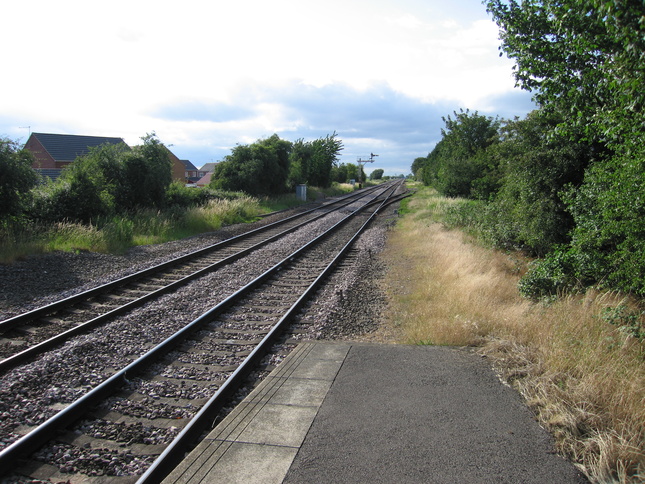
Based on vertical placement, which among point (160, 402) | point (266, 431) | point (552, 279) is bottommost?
point (160, 402)

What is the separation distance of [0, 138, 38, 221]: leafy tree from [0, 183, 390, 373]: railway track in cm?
480

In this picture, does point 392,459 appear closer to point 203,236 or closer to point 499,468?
point 499,468

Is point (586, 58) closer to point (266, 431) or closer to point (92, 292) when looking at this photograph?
point (266, 431)

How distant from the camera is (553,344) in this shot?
505 centimetres

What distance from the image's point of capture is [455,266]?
33.3 ft

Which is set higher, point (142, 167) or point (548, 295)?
point (142, 167)

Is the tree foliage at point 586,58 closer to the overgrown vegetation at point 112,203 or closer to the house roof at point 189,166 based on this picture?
the overgrown vegetation at point 112,203

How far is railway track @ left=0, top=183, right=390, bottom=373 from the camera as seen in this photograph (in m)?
5.92

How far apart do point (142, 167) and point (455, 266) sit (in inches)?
570

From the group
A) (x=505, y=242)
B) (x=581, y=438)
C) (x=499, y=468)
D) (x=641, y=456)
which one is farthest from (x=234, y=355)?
(x=505, y=242)

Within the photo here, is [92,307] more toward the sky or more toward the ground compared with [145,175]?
more toward the ground

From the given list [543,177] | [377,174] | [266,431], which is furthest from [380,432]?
[377,174]

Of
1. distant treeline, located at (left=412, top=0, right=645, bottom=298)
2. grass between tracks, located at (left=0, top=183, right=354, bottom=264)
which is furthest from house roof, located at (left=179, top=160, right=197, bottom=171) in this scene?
distant treeline, located at (left=412, top=0, right=645, bottom=298)

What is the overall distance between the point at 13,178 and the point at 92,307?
251 inches
